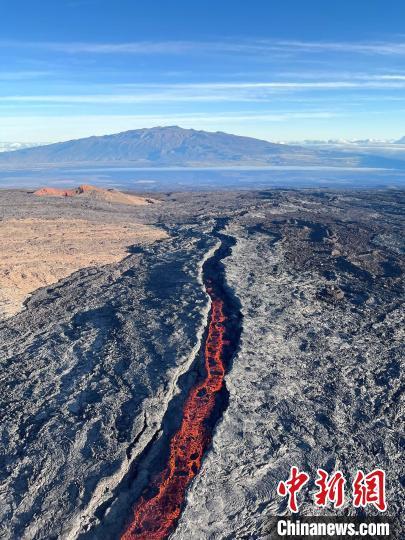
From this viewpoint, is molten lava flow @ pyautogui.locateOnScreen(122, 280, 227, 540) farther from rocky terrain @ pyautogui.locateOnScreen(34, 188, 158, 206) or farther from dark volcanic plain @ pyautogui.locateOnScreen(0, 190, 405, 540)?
rocky terrain @ pyautogui.locateOnScreen(34, 188, 158, 206)

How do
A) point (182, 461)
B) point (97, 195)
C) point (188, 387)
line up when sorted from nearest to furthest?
point (182, 461), point (188, 387), point (97, 195)

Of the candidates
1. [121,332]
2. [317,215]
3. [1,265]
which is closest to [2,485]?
[121,332]

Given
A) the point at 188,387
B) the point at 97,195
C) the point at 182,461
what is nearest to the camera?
the point at 182,461

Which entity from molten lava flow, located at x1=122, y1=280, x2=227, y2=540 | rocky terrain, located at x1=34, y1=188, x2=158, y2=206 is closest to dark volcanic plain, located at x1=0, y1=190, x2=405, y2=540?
molten lava flow, located at x1=122, y1=280, x2=227, y2=540

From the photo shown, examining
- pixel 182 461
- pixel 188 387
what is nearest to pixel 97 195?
pixel 188 387

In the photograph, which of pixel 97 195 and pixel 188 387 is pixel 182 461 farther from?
pixel 97 195

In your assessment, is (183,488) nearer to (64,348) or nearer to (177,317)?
A: (64,348)
